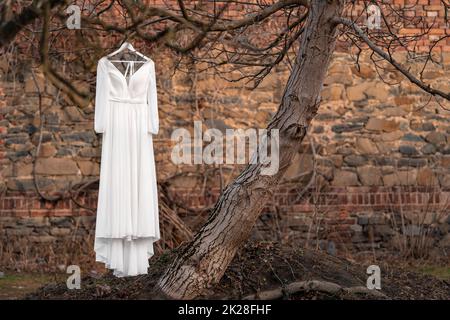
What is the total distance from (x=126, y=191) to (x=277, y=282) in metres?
1.32

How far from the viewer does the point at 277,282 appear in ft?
17.2

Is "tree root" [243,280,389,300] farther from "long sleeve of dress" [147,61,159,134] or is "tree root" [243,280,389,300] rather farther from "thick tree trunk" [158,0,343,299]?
"long sleeve of dress" [147,61,159,134]

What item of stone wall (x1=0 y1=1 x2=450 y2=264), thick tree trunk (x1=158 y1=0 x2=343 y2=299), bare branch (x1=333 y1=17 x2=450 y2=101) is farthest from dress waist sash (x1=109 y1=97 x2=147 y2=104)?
stone wall (x1=0 y1=1 x2=450 y2=264)

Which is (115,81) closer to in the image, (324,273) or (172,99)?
(324,273)

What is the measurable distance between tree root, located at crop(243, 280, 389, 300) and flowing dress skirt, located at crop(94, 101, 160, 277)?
2.74 ft

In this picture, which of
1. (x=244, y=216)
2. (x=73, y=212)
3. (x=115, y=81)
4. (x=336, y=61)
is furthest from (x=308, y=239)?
(x=115, y=81)

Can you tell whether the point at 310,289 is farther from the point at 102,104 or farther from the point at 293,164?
A: the point at 293,164

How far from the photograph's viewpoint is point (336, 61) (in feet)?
28.3

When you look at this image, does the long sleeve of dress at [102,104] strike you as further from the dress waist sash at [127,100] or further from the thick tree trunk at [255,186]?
the thick tree trunk at [255,186]

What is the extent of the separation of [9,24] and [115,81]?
1.51 meters

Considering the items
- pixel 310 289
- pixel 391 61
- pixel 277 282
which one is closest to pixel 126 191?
pixel 277 282

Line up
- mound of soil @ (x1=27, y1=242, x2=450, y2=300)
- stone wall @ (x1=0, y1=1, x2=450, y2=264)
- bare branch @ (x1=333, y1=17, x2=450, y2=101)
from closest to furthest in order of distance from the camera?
1. bare branch @ (x1=333, y1=17, x2=450, y2=101)
2. mound of soil @ (x1=27, y1=242, x2=450, y2=300)
3. stone wall @ (x1=0, y1=1, x2=450, y2=264)

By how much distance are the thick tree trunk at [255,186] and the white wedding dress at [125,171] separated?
0.32m

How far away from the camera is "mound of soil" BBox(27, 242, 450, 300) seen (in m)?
5.03
